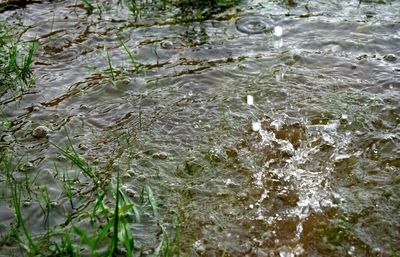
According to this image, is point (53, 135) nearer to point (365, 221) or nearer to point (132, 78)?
point (132, 78)

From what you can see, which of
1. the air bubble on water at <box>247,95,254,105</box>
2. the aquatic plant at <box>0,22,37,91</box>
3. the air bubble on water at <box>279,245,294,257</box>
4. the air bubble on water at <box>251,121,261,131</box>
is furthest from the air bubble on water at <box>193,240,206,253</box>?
the aquatic plant at <box>0,22,37,91</box>

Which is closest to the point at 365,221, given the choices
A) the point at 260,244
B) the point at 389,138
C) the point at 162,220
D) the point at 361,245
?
the point at 361,245

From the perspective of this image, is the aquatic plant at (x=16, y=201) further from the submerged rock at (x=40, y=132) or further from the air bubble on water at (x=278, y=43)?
the air bubble on water at (x=278, y=43)

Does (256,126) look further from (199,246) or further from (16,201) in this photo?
(16,201)

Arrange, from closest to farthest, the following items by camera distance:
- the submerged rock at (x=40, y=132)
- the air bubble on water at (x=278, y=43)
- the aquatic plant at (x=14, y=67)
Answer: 1. the submerged rock at (x=40, y=132)
2. the aquatic plant at (x=14, y=67)
3. the air bubble on water at (x=278, y=43)

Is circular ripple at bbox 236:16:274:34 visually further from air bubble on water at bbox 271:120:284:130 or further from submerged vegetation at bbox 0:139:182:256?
submerged vegetation at bbox 0:139:182:256

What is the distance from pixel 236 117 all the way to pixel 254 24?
5.03 feet

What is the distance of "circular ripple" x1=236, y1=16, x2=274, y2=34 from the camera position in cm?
444

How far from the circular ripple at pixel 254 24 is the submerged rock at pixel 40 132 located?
2.14 m

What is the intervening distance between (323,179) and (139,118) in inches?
53.6

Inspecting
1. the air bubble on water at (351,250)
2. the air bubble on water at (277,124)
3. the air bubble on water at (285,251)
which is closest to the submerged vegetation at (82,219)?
the air bubble on water at (285,251)

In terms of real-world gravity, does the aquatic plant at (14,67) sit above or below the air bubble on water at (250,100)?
above

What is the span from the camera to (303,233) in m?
2.51

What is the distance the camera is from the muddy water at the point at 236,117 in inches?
101
